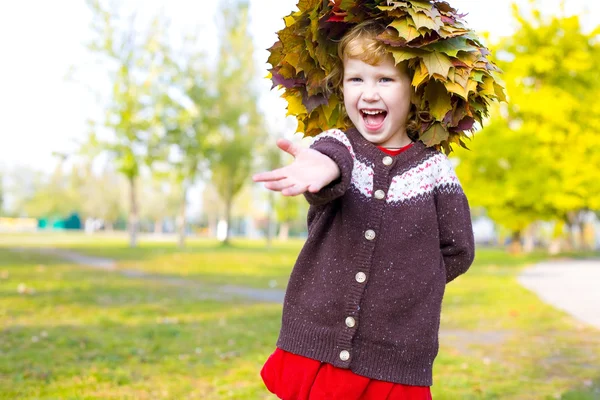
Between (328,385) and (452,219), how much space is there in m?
0.81

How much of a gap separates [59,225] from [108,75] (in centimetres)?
6130

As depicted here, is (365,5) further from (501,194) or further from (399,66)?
(501,194)

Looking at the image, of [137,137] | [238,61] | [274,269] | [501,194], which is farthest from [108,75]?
[501,194]

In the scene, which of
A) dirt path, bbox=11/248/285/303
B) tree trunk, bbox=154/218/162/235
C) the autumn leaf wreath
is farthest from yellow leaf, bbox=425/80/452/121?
tree trunk, bbox=154/218/162/235

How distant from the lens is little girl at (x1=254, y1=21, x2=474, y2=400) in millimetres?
2383

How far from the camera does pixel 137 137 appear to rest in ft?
94.4

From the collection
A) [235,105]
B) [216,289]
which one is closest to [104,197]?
[235,105]

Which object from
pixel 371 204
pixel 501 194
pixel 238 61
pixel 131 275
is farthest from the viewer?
pixel 238 61

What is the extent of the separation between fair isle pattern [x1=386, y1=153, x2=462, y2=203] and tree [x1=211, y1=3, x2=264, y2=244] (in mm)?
31609

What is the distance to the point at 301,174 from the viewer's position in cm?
199

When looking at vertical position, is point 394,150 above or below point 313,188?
above

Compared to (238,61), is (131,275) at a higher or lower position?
lower

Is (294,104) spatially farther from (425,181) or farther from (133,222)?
(133,222)

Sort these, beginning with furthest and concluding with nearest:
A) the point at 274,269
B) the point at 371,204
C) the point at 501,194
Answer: the point at 501,194, the point at 274,269, the point at 371,204
